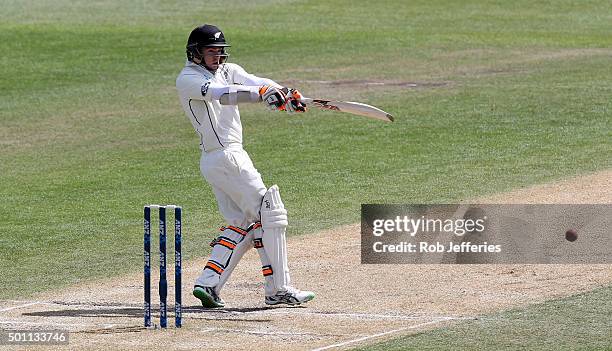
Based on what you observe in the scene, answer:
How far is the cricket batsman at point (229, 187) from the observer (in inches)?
401

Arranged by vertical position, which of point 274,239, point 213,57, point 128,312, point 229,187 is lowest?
point 128,312

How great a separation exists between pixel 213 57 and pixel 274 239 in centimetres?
158

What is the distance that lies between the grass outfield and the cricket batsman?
1.88 m

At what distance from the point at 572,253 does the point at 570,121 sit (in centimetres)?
800

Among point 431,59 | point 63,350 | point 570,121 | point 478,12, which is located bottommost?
point 63,350

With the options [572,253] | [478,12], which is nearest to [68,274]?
[572,253]

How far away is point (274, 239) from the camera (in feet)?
33.6

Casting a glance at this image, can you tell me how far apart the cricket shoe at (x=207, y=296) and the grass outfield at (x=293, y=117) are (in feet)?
5.84

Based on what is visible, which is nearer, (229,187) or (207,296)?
(207,296)

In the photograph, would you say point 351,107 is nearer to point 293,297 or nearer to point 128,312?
point 293,297

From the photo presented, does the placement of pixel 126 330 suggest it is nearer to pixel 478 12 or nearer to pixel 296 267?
pixel 296 267

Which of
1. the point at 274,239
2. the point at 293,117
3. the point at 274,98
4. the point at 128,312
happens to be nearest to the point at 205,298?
the point at 128,312

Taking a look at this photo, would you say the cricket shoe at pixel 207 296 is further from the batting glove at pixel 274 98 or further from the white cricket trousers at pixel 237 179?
the batting glove at pixel 274 98

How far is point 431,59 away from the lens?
25703 mm
